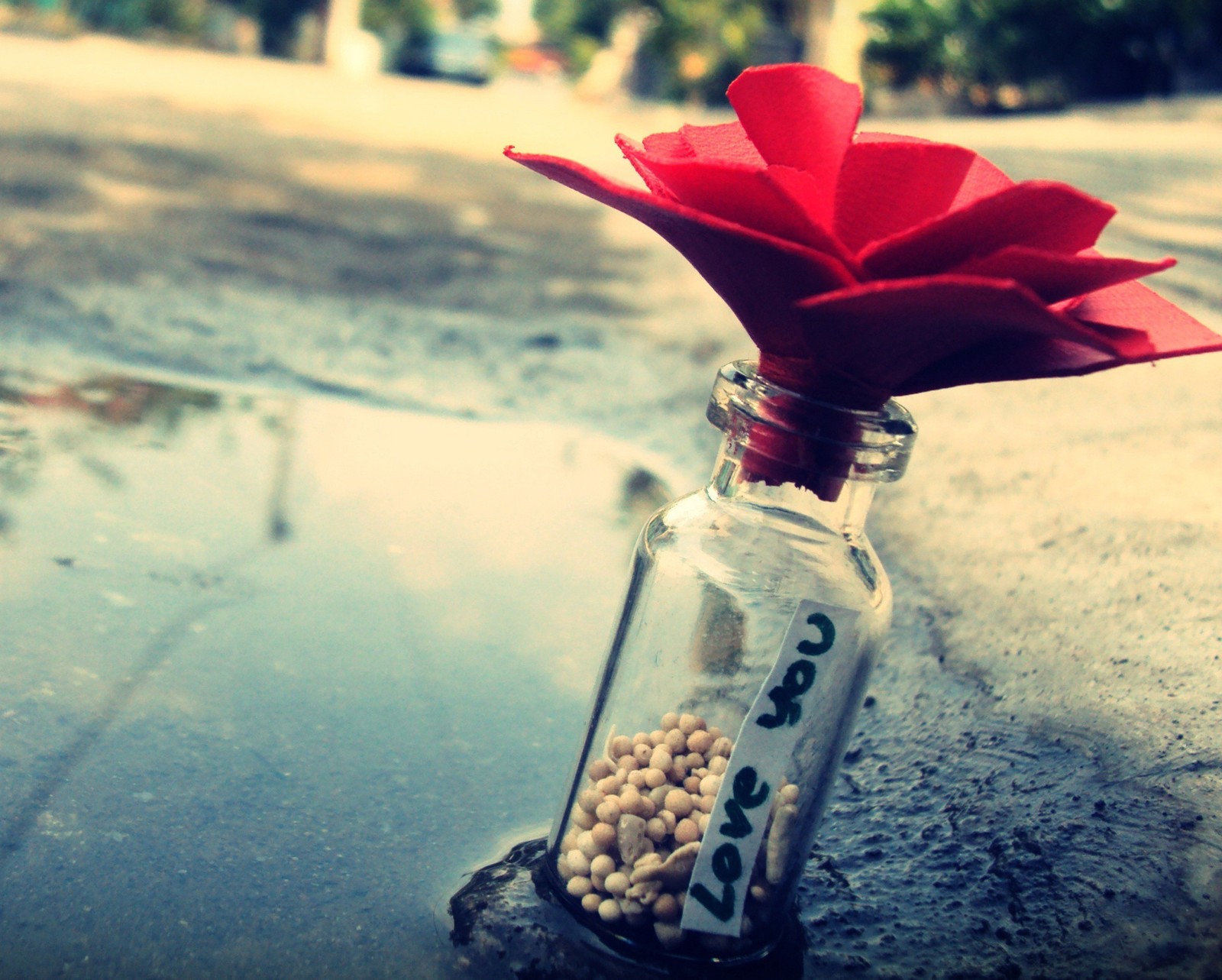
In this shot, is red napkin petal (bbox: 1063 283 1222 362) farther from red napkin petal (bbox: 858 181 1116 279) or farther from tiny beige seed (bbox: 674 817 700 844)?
tiny beige seed (bbox: 674 817 700 844)

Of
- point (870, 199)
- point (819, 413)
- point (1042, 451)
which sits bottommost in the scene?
point (1042, 451)

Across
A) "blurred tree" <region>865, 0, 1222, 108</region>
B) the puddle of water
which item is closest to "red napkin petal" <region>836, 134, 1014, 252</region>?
the puddle of water

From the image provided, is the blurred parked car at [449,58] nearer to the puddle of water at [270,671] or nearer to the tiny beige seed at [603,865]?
the puddle of water at [270,671]

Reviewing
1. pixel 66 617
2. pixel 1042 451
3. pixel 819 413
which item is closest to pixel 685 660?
pixel 819 413

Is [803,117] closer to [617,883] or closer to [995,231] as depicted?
[995,231]

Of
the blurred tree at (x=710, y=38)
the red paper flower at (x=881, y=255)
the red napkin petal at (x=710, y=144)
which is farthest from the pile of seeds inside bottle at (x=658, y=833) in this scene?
the blurred tree at (x=710, y=38)

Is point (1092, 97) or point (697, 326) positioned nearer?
point (697, 326)

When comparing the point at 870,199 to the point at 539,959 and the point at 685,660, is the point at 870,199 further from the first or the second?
the point at 539,959

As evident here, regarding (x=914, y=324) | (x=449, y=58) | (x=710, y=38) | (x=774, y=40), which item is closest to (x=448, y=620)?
(x=914, y=324)
